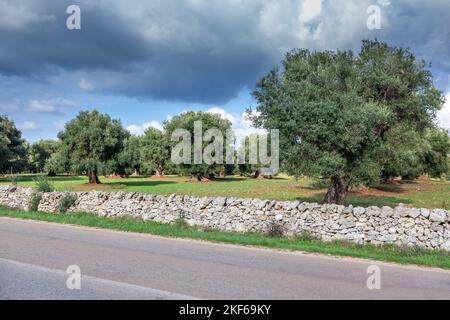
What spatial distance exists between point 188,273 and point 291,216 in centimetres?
778

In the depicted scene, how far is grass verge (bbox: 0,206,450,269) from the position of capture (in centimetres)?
1120

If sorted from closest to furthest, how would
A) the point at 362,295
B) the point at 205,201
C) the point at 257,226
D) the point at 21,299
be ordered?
the point at 21,299 < the point at 362,295 < the point at 257,226 < the point at 205,201

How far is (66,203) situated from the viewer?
21.9m

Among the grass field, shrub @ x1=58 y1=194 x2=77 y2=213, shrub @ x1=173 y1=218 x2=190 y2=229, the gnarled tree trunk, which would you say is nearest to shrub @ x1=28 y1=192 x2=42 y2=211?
shrub @ x1=58 y1=194 x2=77 y2=213

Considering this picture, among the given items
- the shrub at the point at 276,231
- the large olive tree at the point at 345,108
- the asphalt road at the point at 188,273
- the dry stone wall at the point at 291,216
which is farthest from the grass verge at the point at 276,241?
the large olive tree at the point at 345,108

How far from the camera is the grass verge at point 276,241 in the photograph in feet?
36.8

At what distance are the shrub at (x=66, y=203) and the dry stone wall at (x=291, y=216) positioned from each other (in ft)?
0.73

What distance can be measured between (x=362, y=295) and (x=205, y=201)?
11.2m

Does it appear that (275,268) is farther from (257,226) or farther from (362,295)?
(257,226)

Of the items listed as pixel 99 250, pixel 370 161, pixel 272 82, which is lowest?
pixel 99 250

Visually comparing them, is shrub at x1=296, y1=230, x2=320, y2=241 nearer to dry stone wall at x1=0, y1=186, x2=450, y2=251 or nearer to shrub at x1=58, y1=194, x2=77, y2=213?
dry stone wall at x1=0, y1=186, x2=450, y2=251

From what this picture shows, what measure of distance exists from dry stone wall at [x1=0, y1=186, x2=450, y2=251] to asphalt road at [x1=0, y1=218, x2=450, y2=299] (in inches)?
132

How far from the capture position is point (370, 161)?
19.2 m
